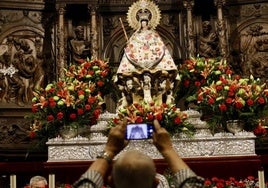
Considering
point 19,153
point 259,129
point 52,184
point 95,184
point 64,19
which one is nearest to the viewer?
point 95,184

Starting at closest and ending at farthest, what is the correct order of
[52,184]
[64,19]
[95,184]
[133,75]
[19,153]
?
[95,184] < [52,184] < [133,75] < [19,153] < [64,19]

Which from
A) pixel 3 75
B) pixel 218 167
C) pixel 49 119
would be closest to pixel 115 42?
pixel 3 75

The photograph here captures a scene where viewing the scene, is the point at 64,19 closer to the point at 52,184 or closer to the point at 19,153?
the point at 19,153

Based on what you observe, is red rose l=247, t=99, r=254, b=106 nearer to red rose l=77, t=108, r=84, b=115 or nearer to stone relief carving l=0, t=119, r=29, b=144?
red rose l=77, t=108, r=84, b=115

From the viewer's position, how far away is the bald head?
90.2 inches

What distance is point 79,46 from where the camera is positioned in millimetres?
12359

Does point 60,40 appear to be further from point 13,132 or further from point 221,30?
point 221,30

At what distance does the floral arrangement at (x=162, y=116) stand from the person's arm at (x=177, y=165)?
4.63 m

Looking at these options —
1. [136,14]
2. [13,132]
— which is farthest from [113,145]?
[13,132]

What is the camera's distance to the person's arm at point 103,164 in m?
2.38

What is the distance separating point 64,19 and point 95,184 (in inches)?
402

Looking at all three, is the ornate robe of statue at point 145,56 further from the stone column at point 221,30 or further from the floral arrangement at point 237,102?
the stone column at point 221,30

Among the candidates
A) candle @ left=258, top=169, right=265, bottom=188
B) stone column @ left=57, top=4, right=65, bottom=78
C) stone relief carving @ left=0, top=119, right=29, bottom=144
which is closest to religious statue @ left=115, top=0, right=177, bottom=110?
candle @ left=258, top=169, right=265, bottom=188

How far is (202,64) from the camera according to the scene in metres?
8.84
